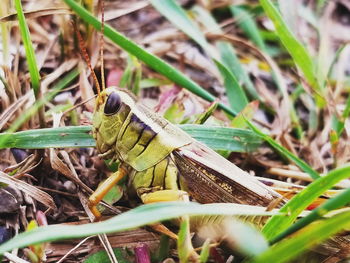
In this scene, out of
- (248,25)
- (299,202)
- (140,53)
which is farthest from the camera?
(248,25)

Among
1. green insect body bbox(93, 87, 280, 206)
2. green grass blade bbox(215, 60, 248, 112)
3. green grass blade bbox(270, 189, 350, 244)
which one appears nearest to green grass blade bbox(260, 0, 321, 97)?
green grass blade bbox(215, 60, 248, 112)

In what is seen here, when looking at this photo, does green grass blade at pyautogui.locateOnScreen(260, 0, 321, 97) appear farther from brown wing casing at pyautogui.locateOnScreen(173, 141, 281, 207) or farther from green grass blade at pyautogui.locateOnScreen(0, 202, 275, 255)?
green grass blade at pyautogui.locateOnScreen(0, 202, 275, 255)

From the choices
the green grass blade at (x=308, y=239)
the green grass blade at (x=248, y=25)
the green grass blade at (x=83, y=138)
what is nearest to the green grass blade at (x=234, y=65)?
the green grass blade at (x=248, y=25)

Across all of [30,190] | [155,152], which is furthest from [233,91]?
[30,190]

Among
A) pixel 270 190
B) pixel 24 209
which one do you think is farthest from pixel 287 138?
pixel 24 209

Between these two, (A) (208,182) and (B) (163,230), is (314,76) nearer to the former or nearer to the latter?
(A) (208,182)

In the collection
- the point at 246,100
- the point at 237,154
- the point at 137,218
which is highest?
the point at 137,218

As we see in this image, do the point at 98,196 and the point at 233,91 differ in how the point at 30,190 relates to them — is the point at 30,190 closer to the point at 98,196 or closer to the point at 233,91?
the point at 98,196
